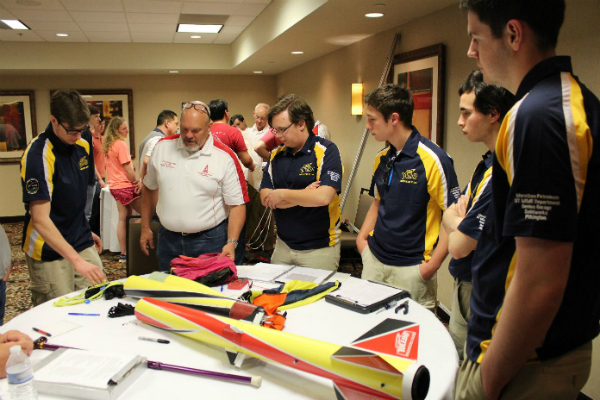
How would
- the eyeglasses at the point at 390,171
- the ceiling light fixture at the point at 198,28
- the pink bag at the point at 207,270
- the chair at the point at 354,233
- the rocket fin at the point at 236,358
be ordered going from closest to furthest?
the rocket fin at the point at 236,358
the pink bag at the point at 207,270
the eyeglasses at the point at 390,171
the chair at the point at 354,233
the ceiling light fixture at the point at 198,28

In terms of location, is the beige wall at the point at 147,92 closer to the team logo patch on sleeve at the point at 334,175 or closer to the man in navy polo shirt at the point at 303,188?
the man in navy polo shirt at the point at 303,188

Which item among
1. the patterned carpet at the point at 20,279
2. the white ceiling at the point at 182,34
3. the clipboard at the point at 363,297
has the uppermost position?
the white ceiling at the point at 182,34

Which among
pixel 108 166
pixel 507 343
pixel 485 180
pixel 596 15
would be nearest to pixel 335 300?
pixel 485 180

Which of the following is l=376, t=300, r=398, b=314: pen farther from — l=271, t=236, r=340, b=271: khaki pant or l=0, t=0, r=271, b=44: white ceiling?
l=0, t=0, r=271, b=44: white ceiling

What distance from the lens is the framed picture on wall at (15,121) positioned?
8.80 m

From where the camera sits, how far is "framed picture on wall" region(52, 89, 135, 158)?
30.0 feet

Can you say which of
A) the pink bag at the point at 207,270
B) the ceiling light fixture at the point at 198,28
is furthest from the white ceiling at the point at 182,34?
the pink bag at the point at 207,270

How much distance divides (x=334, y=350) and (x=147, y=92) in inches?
360

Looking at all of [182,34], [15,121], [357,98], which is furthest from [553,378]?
[15,121]

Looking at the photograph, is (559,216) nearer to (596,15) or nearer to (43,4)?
(596,15)

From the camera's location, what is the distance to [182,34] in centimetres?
732

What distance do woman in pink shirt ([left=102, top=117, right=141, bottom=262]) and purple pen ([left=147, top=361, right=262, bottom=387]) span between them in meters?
4.43

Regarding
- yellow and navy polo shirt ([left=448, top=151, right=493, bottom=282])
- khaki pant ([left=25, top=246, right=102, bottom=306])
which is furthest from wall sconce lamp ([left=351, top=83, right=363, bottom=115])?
khaki pant ([left=25, top=246, right=102, bottom=306])

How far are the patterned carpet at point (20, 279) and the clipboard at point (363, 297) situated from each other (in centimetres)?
303
